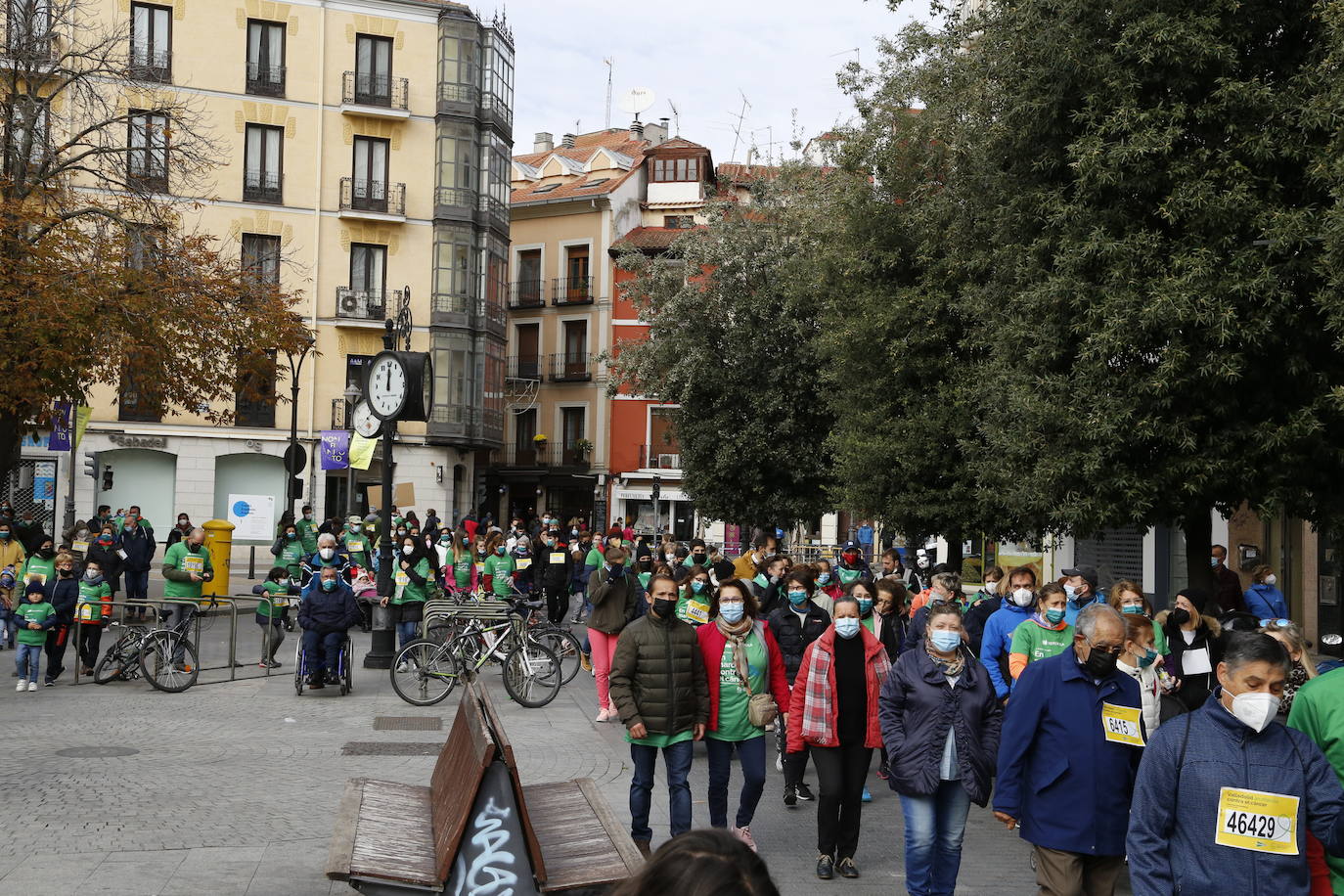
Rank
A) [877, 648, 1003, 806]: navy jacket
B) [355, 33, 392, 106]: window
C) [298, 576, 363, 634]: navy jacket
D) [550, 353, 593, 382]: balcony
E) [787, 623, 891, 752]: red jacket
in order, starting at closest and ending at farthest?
[877, 648, 1003, 806]: navy jacket, [787, 623, 891, 752]: red jacket, [298, 576, 363, 634]: navy jacket, [355, 33, 392, 106]: window, [550, 353, 593, 382]: balcony

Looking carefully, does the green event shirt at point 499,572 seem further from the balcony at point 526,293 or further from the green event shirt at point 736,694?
the balcony at point 526,293

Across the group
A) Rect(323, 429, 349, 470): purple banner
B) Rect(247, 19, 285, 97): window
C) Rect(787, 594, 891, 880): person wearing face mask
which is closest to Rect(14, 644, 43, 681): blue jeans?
Rect(787, 594, 891, 880): person wearing face mask

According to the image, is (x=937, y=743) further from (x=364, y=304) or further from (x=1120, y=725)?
(x=364, y=304)

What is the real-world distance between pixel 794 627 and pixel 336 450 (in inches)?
891

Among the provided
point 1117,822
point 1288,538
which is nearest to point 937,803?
point 1117,822

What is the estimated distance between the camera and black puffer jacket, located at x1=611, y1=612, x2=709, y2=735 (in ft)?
27.2

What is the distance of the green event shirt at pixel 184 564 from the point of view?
55.0 feet

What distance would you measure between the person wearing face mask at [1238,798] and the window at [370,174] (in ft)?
138

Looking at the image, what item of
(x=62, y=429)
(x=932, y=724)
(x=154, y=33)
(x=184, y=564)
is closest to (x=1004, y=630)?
(x=932, y=724)

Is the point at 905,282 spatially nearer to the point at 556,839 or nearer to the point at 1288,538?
the point at 1288,538

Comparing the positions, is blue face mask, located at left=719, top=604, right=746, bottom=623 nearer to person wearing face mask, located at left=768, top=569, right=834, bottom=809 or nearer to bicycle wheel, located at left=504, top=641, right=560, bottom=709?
person wearing face mask, located at left=768, top=569, right=834, bottom=809

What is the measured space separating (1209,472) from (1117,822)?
9.03 m

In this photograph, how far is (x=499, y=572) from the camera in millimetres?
20750

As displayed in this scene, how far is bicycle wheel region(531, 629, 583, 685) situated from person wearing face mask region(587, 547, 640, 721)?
0.68 metres
